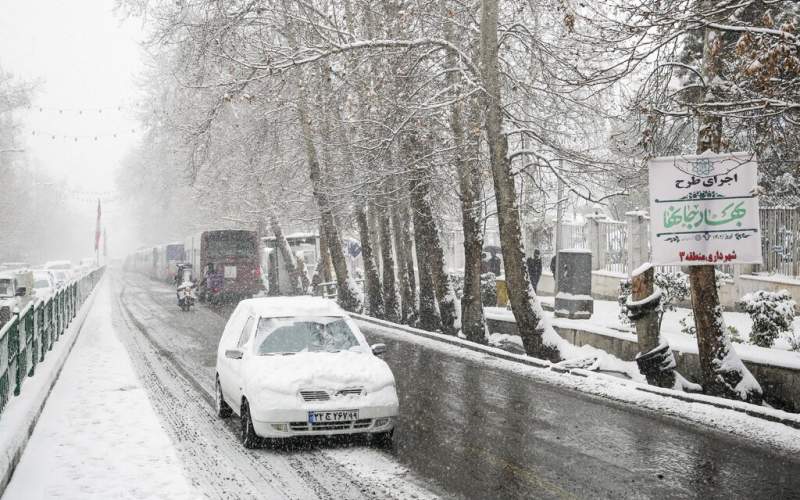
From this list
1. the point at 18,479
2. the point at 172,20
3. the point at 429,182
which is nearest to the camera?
the point at 18,479

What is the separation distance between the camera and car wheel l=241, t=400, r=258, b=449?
8.30 metres

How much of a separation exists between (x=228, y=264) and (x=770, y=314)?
27853mm

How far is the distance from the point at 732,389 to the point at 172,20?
13759 mm

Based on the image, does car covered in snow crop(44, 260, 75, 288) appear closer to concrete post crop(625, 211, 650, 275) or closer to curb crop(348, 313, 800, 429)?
concrete post crop(625, 211, 650, 275)

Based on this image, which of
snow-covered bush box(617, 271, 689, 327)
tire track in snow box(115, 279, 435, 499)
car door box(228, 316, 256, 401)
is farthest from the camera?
snow-covered bush box(617, 271, 689, 327)

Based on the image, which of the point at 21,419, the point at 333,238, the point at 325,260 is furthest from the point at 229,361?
the point at 325,260

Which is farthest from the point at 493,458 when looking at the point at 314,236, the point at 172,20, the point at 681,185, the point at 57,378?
the point at 314,236

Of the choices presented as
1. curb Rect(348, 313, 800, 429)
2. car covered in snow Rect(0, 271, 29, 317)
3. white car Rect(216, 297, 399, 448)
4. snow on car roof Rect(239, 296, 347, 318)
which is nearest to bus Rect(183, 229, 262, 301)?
car covered in snow Rect(0, 271, 29, 317)

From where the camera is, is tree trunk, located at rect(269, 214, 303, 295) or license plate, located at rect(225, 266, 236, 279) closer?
license plate, located at rect(225, 266, 236, 279)

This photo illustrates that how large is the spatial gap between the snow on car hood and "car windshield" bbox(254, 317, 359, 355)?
0.23 metres

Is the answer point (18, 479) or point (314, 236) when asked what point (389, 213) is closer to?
point (18, 479)

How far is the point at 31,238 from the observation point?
299 feet

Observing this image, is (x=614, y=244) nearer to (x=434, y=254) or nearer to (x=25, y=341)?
(x=434, y=254)

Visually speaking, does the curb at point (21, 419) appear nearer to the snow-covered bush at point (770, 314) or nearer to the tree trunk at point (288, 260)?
the snow-covered bush at point (770, 314)
